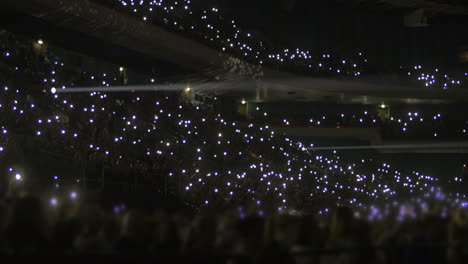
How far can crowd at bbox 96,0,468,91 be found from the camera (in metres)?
19.7

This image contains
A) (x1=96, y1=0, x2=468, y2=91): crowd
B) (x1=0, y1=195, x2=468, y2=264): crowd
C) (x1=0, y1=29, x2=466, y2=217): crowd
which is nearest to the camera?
(x1=0, y1=195, x2=468, y2=264): crowd

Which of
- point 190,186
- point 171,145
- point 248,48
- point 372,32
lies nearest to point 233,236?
point 190,186

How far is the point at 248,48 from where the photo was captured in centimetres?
2450

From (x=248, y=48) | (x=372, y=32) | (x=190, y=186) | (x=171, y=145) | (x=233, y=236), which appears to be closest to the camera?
(x=233, y=236)

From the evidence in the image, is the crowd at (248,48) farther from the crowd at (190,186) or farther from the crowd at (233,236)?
the crowd at (233,236)

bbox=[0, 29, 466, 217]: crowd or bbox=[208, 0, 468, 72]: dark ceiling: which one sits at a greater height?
bbox=[208, 0, 468, 72]: dark ceiling

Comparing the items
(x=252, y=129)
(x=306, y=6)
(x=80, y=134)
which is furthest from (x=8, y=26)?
(x=306, y=6)

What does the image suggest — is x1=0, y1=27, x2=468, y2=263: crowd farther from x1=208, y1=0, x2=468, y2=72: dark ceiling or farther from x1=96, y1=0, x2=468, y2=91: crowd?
x1=208, y1=0, x2=468, y2=72: dark ceiling

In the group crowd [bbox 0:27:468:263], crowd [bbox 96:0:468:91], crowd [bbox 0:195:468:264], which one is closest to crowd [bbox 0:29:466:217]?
crowd [bbox 0:27:468:263]

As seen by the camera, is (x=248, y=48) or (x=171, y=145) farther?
(x=248, y=48)

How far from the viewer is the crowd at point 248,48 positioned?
777 inches

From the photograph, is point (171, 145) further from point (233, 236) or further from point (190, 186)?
point (233, 236)

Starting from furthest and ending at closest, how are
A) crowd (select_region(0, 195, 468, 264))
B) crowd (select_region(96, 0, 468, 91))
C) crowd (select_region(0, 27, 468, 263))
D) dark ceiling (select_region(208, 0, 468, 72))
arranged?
dark ceiling (select_region(208, 0, 468, 72)) < crowd (select_region(96, 0, 468, 91)) < crowd (select_region(0, 27, 468, 263)) < crowd (select_region(0, 195, 468, 264))

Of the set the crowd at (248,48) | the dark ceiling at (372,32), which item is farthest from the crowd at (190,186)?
the dark ceiling at (372,32)
